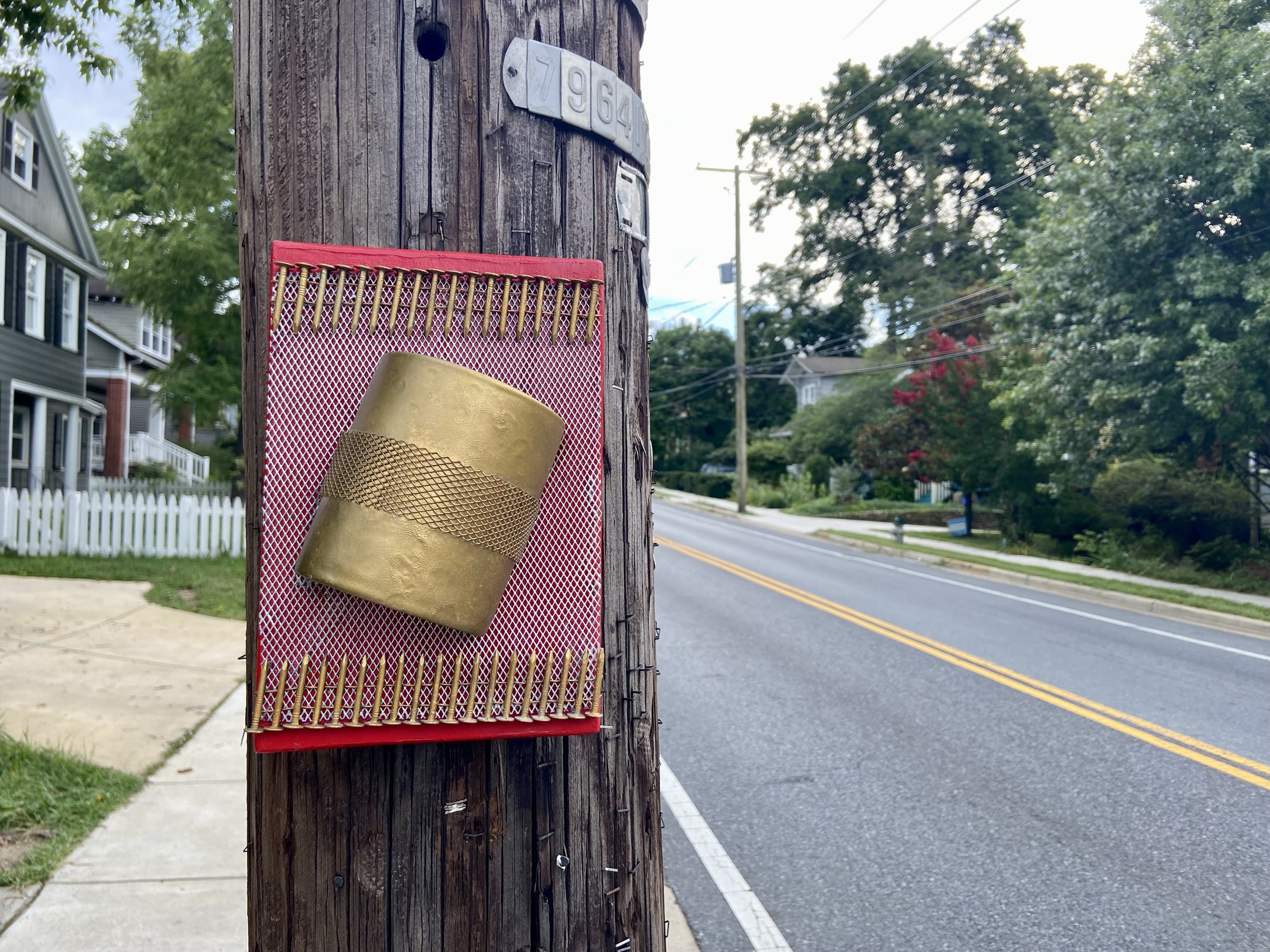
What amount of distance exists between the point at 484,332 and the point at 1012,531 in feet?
79.1

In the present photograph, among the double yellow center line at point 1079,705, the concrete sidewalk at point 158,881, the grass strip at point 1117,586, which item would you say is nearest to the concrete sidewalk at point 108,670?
the concrete sidewalk at point 158,881

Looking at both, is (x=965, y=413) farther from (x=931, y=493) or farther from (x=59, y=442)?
(x=59, y=442)

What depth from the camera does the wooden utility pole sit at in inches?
58.1

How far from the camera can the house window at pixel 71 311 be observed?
70.9 feet

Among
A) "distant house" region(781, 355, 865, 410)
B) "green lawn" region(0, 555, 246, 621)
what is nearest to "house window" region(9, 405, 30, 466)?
"green lawn" region(0, 555, 246, 621)

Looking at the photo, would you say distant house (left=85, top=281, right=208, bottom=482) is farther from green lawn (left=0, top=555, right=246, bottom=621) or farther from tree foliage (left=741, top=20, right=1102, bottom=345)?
tree foliage (left=741, top=20, right=1102, bottom=345)

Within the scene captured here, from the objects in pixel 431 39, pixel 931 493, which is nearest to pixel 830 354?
pixel 931 493

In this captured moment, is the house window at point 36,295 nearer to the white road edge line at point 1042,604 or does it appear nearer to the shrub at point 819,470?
the white road edge line at point 1042,604

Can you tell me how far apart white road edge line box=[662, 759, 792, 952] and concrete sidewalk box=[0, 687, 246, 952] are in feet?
6.23

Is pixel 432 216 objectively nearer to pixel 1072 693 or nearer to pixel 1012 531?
pixel 1072 693

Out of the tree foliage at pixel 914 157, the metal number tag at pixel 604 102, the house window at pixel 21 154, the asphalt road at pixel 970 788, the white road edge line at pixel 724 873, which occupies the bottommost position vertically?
the white road edge line at pixel 724 873

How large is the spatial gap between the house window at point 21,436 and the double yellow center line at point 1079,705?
53.2 ft

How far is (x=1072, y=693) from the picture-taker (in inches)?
310

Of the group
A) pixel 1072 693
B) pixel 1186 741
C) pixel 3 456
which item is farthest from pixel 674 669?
pixel 3 456
